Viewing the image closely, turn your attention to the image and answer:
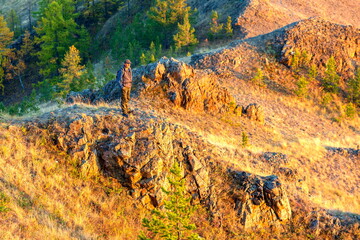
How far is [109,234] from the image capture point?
9.52 m

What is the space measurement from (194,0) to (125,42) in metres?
18.9

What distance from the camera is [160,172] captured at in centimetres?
1166

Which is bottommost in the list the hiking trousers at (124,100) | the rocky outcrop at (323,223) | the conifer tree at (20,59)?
the conifer tree at (20,59)

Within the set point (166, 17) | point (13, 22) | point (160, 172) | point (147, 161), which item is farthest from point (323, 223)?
point (13, 22)

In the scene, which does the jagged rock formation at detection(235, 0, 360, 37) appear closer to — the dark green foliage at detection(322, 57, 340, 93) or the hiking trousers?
the dark green foliage at detection(322, 57, 340, 93)

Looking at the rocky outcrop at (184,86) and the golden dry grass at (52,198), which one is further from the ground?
the golden dry grass at (52,198)

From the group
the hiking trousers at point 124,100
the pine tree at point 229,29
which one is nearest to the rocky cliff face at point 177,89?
the hiking trousers at point 124,100

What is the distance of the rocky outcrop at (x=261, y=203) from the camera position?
11711 mm

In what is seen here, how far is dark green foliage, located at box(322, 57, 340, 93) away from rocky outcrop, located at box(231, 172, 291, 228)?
800 inches

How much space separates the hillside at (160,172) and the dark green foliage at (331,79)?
1124 centimetres

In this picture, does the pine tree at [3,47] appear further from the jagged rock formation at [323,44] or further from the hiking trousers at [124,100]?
the hiking trousers at [124,100]

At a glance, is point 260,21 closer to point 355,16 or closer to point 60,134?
point 355,16

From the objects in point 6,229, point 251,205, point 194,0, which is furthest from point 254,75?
point 194,0

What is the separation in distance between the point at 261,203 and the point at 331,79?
69.6ft
